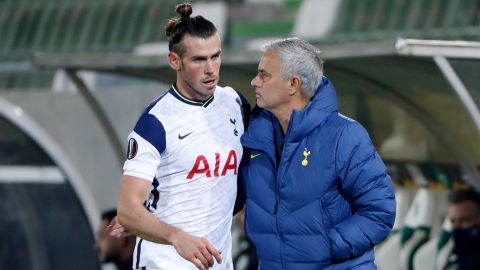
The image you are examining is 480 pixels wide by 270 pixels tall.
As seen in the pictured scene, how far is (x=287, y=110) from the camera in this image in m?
4.50

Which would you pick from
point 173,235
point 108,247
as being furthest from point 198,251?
point 108,247

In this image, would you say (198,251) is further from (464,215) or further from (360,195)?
(464,215)

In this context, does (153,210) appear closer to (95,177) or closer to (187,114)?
(187,114)

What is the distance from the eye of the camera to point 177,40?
15.1ft

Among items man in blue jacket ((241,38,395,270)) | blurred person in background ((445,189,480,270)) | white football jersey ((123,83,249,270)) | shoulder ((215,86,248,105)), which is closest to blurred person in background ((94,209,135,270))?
blurred person in background ((445,189,480,270))

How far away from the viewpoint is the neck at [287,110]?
450cm

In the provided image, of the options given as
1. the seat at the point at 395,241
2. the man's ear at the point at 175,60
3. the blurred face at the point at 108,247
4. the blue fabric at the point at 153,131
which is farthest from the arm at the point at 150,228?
the seat at the point at 395,241

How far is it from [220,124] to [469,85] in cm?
219

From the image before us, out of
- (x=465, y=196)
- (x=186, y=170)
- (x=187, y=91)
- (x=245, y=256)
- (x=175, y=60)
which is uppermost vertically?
(x=175, y=60)

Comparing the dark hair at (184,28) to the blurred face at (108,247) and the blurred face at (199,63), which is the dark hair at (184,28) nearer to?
the blurred face at (199,63)

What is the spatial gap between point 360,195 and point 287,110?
0.40m

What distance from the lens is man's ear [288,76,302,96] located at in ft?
14.7

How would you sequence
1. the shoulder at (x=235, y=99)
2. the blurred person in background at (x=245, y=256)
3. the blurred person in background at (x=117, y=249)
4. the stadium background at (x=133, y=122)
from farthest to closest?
the blurred person in background at (x=245, y=256)
the blurred person in background at (x=117, y=249)
the stadium background at (x=133, y=122)
the shoulder at (x=235, y=99)

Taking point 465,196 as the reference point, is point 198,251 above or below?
above
